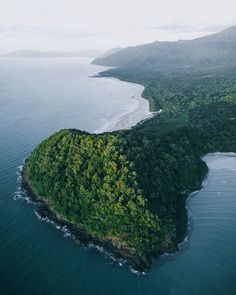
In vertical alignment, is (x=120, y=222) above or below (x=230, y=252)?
above

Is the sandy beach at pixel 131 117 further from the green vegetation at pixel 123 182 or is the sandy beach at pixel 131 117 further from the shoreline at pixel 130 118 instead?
the green vegetation at pixel 123 182

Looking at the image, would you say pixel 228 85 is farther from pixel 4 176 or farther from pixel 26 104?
pixel 4 176

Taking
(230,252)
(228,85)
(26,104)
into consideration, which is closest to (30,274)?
(230,252)

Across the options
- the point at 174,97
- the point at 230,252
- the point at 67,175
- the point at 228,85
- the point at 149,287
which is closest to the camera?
the point at 149,287

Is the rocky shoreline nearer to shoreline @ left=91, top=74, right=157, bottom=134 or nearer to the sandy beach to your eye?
shoreline @ left=91, top=74, right=157, bottom=134

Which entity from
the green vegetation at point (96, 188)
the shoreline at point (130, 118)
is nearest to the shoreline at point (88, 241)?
the green vegetation at point (96, 188)

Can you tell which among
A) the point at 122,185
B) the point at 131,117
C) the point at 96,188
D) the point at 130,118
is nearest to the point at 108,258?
the point at 122,185

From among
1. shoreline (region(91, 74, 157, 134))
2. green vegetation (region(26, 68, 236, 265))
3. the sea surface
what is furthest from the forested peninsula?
shoreline (region(91, 74, 157, 134))

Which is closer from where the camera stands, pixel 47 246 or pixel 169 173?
pixel 47 246

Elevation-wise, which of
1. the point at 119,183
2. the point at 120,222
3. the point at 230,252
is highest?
the point at 119,183

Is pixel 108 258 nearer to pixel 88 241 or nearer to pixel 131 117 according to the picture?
pixel 88 241

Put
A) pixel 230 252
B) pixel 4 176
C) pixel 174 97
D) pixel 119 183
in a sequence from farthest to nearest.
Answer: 1. pixel 174 97
2. pixel 4 176
3. pixel 119 183
4. pixel 230 252
